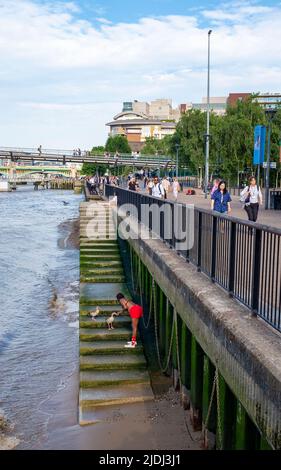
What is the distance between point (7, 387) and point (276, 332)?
8.57 m

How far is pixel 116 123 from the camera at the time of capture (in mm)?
184750

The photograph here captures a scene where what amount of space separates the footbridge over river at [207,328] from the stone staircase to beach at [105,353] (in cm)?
2

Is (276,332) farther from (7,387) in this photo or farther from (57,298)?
(57,298)

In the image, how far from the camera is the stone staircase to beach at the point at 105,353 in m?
10.5

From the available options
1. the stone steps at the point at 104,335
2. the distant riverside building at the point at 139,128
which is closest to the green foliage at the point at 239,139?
the stone steps at the point at 104,335

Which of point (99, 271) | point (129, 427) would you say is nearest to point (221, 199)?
point (99, 271)

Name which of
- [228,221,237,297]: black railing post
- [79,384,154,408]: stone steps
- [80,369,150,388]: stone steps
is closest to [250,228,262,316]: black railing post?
[228,221,237,297]: black railing post

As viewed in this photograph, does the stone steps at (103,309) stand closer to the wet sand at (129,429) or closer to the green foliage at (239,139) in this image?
the wet sand at (129,429)

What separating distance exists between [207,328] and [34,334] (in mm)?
11125

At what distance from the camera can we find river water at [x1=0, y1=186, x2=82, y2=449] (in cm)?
1092

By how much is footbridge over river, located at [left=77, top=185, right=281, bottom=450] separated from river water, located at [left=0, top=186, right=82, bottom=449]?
1136 mm

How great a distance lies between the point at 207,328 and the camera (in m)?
6.50
